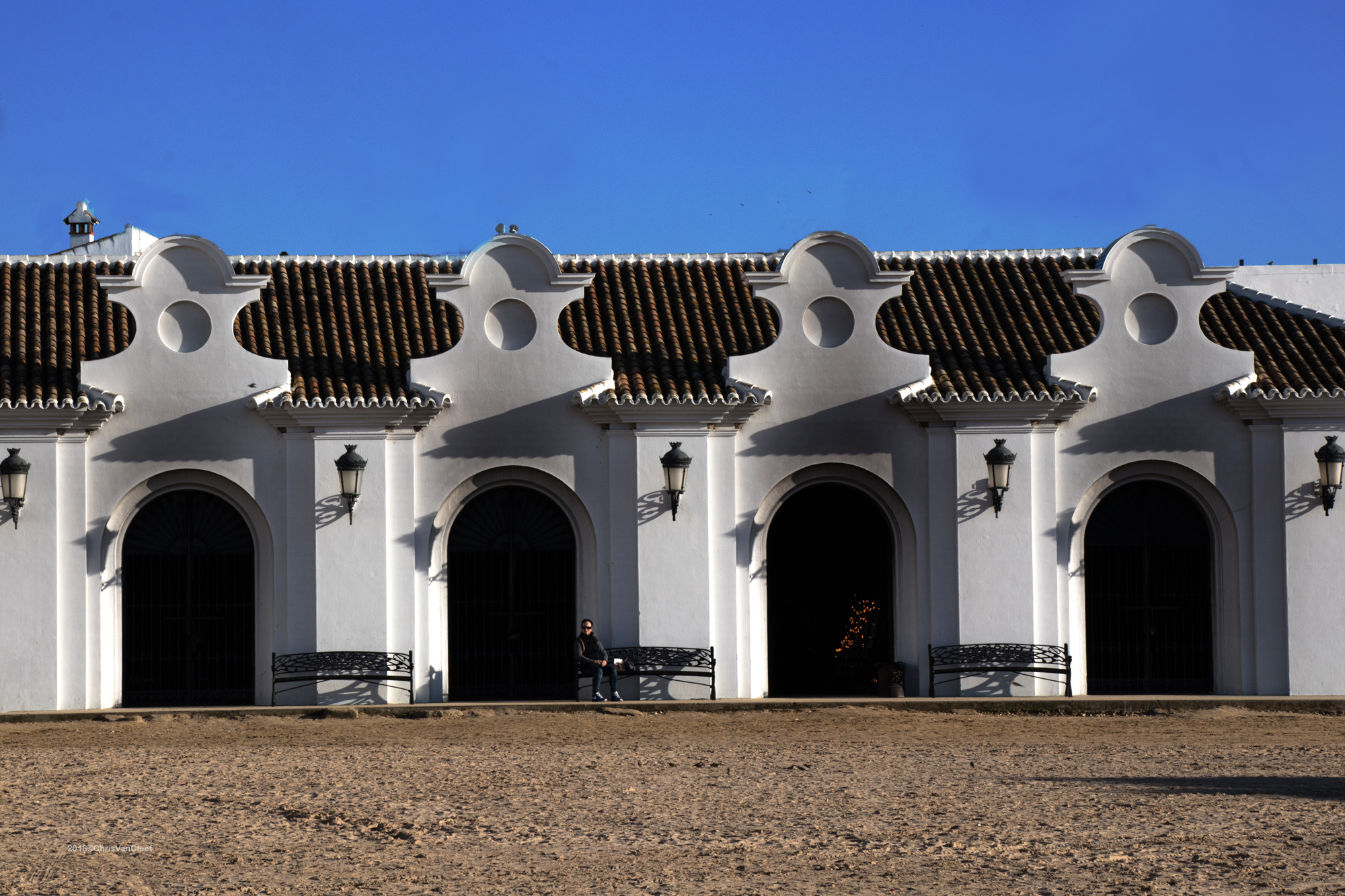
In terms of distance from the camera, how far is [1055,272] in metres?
21.5

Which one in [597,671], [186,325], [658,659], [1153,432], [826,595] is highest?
[186,325]

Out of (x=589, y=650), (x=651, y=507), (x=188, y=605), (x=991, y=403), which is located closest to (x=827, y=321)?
(x=991, y=403)

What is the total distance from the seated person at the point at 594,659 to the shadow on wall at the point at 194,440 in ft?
15.6

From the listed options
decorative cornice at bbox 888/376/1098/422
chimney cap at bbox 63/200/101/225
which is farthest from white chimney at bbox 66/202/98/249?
decorative cornice at bbox 888/376/1098/422

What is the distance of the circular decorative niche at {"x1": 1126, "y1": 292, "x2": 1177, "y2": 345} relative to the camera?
1917 cm

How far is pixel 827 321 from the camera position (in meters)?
19.2

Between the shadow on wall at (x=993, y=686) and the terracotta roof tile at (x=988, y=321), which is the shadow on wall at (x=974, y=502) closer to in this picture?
the terracotta roof tile at (x=988, y=321)

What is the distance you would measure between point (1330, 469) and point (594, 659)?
949 centimetres

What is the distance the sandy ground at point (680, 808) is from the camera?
851 centimetres

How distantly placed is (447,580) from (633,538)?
2467mm

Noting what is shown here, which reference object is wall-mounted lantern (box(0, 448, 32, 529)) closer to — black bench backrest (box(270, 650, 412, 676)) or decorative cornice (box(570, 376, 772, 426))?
black bench backrest (box(270, 650, 412, 676))

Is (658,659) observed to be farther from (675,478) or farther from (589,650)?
(675,478)

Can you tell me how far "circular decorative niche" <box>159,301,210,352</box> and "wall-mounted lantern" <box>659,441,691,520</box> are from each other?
6.11 metres

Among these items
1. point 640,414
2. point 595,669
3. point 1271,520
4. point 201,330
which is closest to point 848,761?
point 595,669
